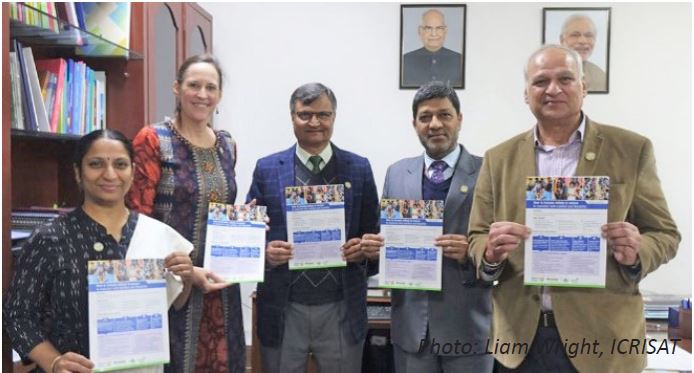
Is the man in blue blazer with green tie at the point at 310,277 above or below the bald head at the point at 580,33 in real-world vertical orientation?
below

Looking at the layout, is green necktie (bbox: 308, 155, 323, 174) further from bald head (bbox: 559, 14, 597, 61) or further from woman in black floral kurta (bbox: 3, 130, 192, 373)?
bald head (bbox: 559, 14, 597, 61)

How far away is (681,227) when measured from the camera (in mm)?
3229

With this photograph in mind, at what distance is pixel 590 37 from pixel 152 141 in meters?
2.58

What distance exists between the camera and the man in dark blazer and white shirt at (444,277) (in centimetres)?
182

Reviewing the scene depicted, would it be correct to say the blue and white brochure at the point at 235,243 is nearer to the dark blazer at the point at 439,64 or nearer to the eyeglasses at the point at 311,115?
the eyeglasses at the point at 311,115

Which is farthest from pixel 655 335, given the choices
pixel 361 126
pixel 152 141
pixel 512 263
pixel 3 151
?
pixel 3 151

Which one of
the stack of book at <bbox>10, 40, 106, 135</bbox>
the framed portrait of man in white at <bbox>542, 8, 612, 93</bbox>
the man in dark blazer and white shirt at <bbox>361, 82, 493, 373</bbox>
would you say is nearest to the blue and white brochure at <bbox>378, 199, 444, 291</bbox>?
the man in dark blazer and white shirt at <bbox>361, 82, 493, 373</bbox>

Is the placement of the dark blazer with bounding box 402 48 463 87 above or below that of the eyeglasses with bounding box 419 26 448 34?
below

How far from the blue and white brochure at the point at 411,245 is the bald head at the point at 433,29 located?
5.47 ft

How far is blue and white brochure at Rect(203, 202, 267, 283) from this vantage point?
1.77 metres

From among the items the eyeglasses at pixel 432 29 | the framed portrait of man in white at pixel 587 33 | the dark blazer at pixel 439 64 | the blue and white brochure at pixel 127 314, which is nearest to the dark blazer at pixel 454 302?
the blue and white brochure at pixel 127 314

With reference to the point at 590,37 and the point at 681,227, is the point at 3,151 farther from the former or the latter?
the point at 681,227

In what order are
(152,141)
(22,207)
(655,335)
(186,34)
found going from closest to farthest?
(152,141), (22,207), (655,335), (186,34)

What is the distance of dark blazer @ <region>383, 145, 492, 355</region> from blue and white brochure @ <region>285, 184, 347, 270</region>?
Answer: 0.28 m
